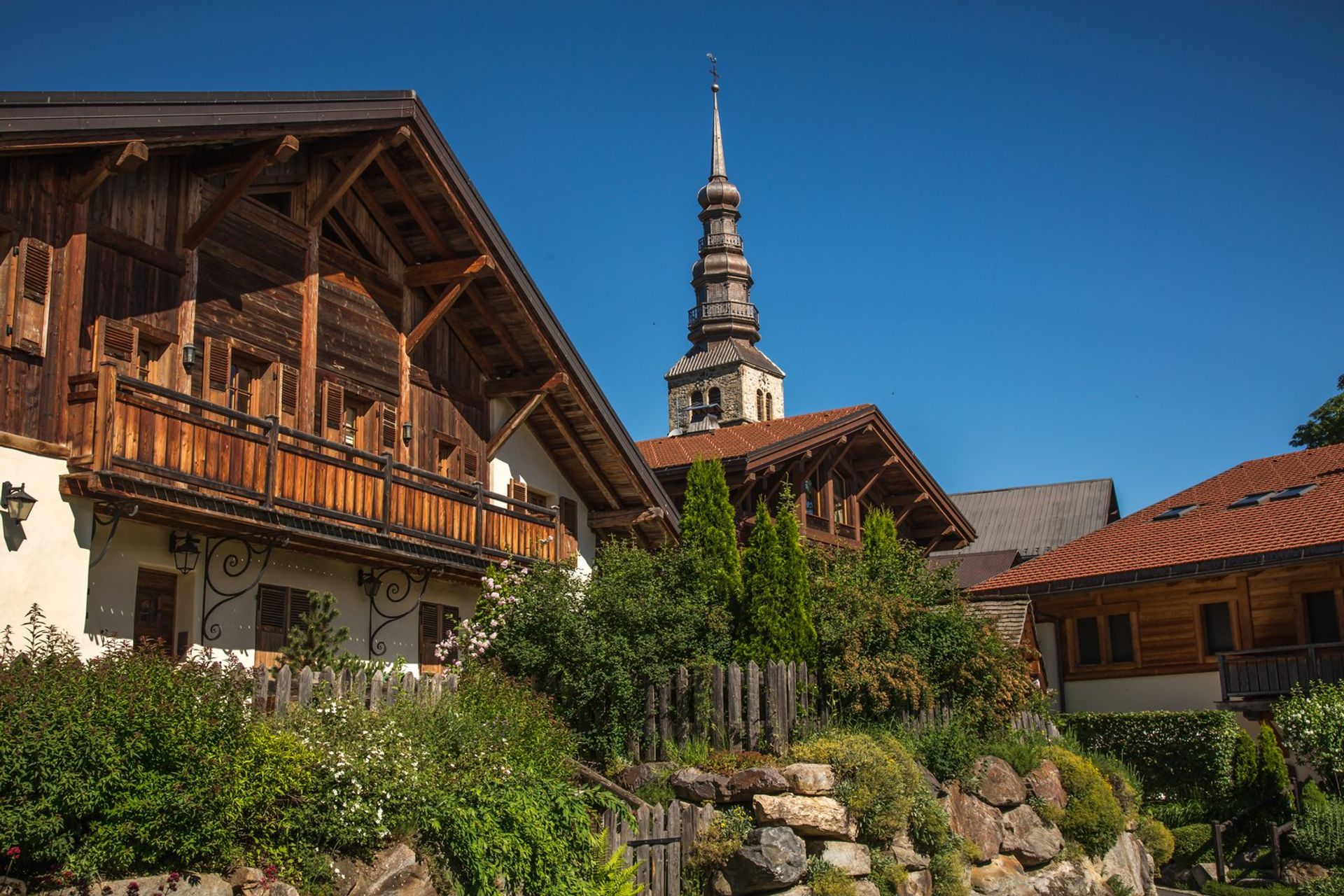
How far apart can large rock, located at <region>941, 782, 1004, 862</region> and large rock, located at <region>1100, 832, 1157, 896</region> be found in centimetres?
235

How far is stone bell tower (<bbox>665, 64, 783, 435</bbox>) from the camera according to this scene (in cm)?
8300

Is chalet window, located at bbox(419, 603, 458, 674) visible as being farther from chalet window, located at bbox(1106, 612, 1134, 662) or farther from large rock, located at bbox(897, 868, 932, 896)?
chalet window, located at bbox(1106, 612, 1134, 662)

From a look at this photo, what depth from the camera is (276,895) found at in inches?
402

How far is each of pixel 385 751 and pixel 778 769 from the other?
16.7 ft

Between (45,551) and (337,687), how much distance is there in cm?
322

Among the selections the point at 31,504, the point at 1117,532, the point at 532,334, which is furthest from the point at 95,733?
the point at 1117,532

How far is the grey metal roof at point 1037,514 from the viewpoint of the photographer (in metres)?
57.8

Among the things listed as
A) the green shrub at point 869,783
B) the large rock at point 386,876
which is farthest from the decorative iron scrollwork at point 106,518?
the green shrub at point 869,783

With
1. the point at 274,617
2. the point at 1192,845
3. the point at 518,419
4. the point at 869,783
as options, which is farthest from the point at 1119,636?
the point at 274,617

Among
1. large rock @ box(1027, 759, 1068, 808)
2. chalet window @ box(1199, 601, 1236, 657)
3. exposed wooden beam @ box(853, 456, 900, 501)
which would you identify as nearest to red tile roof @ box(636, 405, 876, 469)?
exposed wooden beam @ box(853, 456, 900, 501)

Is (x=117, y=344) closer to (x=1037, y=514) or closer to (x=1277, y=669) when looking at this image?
(x=1277, y=669)

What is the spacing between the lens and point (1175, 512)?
33.0m

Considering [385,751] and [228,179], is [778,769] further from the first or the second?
[228,179]

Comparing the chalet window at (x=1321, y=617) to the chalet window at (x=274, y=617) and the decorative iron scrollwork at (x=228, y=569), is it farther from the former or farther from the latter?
the decorative iron scrollwork at (x=228, y=569)
